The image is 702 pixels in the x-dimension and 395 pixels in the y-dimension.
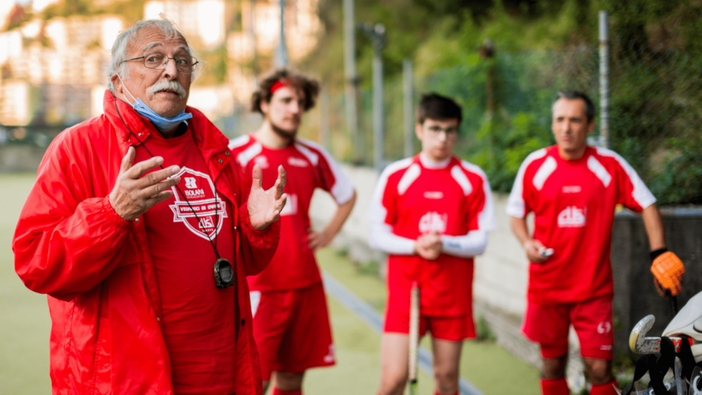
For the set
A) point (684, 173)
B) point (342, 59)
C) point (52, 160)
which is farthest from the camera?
point (342, 59)

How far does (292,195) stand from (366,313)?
3.40 meters

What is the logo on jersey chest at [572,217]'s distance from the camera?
150 inches

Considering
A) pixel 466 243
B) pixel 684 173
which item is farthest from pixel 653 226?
pixel 684 173

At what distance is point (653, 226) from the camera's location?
3.58 metres

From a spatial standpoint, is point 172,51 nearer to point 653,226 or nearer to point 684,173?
point 653,226

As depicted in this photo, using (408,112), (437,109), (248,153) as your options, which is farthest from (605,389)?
(408,112)

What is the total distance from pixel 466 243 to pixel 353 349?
2464 mm

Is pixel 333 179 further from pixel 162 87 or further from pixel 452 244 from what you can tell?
pixel 162 87

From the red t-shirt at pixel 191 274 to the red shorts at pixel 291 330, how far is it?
148 centimetres

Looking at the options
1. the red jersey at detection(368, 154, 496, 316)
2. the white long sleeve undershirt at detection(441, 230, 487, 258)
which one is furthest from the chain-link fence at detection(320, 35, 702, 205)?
the white long sleeve undershirt at detection(441, 230, 487, 258)

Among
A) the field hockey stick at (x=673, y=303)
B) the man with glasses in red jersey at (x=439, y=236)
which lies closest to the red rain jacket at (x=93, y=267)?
the man with glasses in red jersey at (x=439, y=236)

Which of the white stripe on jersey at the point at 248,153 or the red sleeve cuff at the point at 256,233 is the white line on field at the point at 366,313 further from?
the red sleeve cuff at the point at 256,233

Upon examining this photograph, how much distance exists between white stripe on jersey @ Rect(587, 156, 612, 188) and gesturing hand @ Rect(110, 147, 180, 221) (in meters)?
2.82

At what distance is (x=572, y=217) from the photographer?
151 inches
